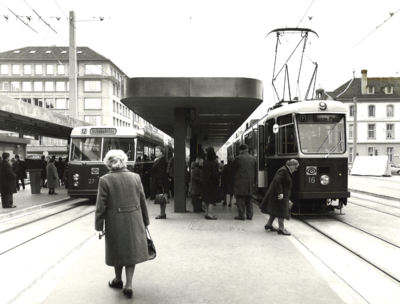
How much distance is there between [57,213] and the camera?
1242cm

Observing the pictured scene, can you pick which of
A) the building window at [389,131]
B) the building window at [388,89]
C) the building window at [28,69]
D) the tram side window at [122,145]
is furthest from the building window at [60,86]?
the tram side window at [122,145]

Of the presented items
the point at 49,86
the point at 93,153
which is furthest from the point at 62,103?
the point at 93,153

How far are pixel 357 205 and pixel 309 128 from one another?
4850 mm

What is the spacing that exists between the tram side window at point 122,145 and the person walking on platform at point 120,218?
1013 centimetres

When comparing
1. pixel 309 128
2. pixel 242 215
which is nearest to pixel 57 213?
pixel 242 215

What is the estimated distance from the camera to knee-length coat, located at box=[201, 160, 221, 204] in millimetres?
10461

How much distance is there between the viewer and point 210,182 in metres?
10.5

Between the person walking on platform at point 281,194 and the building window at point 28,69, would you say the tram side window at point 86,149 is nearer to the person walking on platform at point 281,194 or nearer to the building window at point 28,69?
the person walking on platform at point 281,194

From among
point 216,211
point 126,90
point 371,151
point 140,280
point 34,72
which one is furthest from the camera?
point 34,72

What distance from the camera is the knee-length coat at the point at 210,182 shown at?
34.3 feet

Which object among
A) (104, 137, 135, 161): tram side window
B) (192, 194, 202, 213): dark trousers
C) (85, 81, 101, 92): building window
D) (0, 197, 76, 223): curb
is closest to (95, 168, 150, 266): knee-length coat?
(192, 194, 202, 213): dark trousers

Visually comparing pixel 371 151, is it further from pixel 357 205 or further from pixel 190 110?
pixel 190 110

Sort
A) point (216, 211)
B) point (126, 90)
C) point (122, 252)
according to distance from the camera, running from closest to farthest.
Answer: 1. point (122, 252)
2. point (126, 90)
3. point (216, 211)

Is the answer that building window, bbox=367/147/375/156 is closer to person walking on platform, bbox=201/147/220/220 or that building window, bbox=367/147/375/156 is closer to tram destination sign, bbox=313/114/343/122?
tram destination sign, bbox=313/114/343/122
